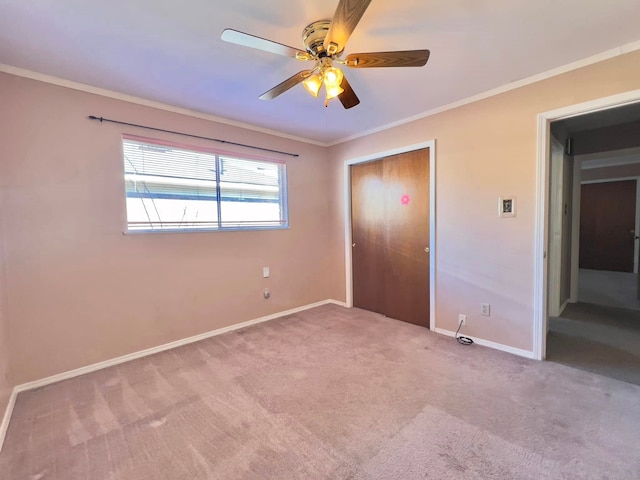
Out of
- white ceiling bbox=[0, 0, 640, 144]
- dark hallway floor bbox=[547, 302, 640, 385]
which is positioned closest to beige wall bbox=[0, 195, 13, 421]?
white ceiling bbox=[0, 0, 640, 144]

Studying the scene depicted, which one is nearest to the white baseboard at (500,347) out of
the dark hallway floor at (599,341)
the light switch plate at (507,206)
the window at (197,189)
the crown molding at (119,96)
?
the dark hallway floor at (599,341)

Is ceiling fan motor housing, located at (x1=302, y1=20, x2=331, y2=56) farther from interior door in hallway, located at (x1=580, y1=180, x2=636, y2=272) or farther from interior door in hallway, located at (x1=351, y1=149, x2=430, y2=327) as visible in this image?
interior door in hallway, located at (x1=580, y1=180, x2=636, y2=272)

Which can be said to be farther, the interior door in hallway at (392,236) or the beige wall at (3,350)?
the interior door in hallway at (392,236)

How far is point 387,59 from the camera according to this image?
1.59 m

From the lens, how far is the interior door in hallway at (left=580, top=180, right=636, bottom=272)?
621cm

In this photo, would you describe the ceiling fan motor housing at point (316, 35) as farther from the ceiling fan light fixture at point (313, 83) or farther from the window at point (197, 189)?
the window at point (197, 189)

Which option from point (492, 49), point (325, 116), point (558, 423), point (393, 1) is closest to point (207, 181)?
point (325, 116)

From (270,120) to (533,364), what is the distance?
3497 millimetres

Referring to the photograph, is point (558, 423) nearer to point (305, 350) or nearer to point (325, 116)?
point (305, 350)

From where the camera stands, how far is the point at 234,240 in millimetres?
3307

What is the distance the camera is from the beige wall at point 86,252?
6.99ft

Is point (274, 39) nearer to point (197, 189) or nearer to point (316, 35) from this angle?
point (316, 35)

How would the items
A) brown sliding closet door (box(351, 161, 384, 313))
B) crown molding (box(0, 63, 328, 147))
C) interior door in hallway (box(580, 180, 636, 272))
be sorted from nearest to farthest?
crown molding (box(0, 63, 328, 147)), brown sliding closet door (box(351, 161, 384, 313)), interior door in hallway (box(580, 180, 636, 272))

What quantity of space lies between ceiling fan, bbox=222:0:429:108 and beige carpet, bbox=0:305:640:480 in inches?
82.0
